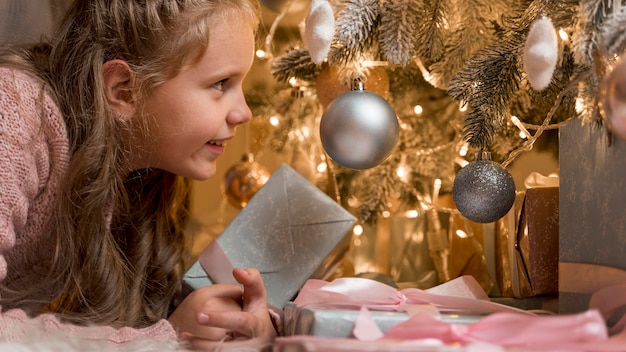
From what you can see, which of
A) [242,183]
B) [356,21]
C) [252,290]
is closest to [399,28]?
[356,21]

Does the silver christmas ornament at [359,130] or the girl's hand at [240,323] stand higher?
the silver christmas ornament at [359,130]

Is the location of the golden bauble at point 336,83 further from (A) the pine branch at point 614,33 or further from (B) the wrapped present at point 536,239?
(A) the pine branch at point 614,33

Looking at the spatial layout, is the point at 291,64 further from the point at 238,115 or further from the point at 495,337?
the point at 495,337

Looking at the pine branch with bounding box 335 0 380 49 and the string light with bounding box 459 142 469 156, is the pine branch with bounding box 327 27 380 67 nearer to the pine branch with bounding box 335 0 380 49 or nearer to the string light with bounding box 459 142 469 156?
the pine branch with bounding box 335 0 380 49

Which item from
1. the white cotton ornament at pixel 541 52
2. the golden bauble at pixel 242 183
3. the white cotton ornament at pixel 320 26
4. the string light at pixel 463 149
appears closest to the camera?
the white cotton ornament at pixel 541 52

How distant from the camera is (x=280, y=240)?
1.05 metres

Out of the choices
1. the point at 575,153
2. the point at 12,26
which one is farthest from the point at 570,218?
the point at 12,26

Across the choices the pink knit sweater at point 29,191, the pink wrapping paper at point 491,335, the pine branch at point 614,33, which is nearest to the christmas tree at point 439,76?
the pine branch at point 614,33

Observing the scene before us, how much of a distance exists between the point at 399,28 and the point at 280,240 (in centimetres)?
36

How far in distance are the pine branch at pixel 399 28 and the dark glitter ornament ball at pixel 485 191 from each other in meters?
0.17

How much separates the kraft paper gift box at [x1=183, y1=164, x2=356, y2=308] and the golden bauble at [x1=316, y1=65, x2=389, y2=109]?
14 centimetres

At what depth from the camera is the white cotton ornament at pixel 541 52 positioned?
0.70m

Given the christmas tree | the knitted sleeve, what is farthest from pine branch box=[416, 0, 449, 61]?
the knitted sleeve

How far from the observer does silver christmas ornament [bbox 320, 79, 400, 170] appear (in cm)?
84
